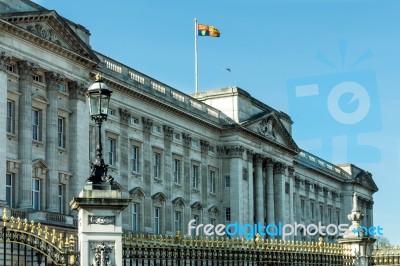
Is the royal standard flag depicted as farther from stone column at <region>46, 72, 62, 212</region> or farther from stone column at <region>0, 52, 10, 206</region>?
stone column at <region>0, 52, 10, 206</region>

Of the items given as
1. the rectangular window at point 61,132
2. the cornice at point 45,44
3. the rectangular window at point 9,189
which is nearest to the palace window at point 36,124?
the rectangular window at point 61,132

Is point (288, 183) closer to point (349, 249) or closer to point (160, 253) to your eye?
point (349, 249)

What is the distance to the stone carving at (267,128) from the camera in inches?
3327

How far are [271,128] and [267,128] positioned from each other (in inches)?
45.4

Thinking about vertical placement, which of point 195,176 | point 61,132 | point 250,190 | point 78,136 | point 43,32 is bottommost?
point 250,190

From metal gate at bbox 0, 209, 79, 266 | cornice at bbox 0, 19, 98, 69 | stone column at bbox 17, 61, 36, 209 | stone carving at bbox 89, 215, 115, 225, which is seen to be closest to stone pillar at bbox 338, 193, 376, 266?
stone carving at bbox 89, 215, 115, 225

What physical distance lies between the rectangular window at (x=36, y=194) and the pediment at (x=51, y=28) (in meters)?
8.02

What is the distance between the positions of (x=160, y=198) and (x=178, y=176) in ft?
13.6

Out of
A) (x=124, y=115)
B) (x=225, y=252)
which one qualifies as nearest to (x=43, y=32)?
(x=124, y=115)

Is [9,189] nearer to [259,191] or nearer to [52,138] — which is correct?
[52,138]

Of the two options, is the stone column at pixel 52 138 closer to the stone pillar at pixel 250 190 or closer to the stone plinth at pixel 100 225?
the stone pillar at pixel 250 190

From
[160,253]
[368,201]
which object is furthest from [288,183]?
[160,253]

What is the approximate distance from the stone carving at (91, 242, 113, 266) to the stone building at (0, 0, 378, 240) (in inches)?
1166

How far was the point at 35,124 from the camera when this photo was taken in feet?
174
